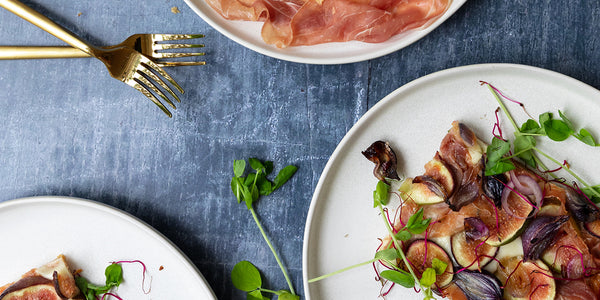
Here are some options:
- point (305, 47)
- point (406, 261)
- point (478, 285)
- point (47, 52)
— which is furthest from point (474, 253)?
point (47, 52)

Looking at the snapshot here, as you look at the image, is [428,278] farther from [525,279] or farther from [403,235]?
[525,279]

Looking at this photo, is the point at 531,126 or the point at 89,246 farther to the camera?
the point at 89,246

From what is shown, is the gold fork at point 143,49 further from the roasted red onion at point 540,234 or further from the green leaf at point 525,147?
the roasted red onion at point 540,234

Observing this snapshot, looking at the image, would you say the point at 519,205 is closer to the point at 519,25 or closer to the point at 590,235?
the point at 590,235

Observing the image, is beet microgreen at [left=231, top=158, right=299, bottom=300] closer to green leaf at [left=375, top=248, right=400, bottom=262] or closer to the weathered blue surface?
the weathered blue surface

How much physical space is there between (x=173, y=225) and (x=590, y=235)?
1.29 metres

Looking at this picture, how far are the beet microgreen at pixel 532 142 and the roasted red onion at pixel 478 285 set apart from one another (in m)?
0.30

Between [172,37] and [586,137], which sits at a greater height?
[172,37]

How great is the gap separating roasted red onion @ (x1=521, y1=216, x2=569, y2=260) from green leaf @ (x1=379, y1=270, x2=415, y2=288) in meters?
0.34

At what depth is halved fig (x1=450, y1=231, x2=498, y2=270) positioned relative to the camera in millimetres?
1410

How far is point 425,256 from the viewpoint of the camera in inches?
56.5

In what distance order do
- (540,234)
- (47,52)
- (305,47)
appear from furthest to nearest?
1. (47,52)
2. (305,47)
3. (540,234)

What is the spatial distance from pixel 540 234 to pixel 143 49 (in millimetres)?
1342

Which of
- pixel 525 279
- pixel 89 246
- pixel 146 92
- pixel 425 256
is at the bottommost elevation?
pixel 525 279
